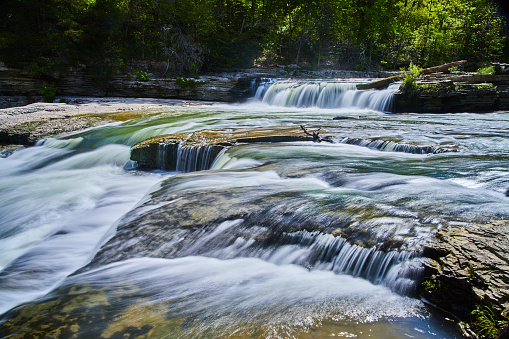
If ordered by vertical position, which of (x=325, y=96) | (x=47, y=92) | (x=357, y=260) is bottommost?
(x=357, y=260)

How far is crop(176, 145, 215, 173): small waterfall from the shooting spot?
23.5 feet

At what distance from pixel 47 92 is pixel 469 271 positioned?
19.4 metres

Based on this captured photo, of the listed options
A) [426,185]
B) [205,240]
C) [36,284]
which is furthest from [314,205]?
[36,284]

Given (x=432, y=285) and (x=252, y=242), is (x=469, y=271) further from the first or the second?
(x=252, y=242)

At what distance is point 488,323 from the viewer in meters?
2.25

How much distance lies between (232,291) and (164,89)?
1751 centimetres

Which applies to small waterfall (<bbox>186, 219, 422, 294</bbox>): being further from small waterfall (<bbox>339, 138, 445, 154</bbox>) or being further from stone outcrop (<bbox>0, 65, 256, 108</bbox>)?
stone outcrop (<bbox>0, 65, 256, 108</bbox>)

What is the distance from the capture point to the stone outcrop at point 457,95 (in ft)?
43.5

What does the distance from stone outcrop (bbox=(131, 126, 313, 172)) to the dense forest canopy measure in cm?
1330

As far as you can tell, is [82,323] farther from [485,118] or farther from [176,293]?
[485,118]

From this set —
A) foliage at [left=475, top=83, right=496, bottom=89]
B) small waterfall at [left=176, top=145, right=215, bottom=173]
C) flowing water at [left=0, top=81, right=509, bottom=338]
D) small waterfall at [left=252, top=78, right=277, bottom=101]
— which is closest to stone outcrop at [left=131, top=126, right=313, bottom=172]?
small waterfall at [left=176, top=145, right=215, bottom=173]

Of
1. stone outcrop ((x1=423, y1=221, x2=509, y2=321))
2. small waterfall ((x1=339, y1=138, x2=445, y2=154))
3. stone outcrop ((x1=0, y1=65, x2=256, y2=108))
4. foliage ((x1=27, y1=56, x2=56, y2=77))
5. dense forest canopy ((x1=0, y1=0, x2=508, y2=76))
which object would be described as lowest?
stone outcrop ((x1=423, y1=221, x2=509, y2=321))

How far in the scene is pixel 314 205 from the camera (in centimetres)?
398

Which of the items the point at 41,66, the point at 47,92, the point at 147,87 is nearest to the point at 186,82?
the point at 147,87
